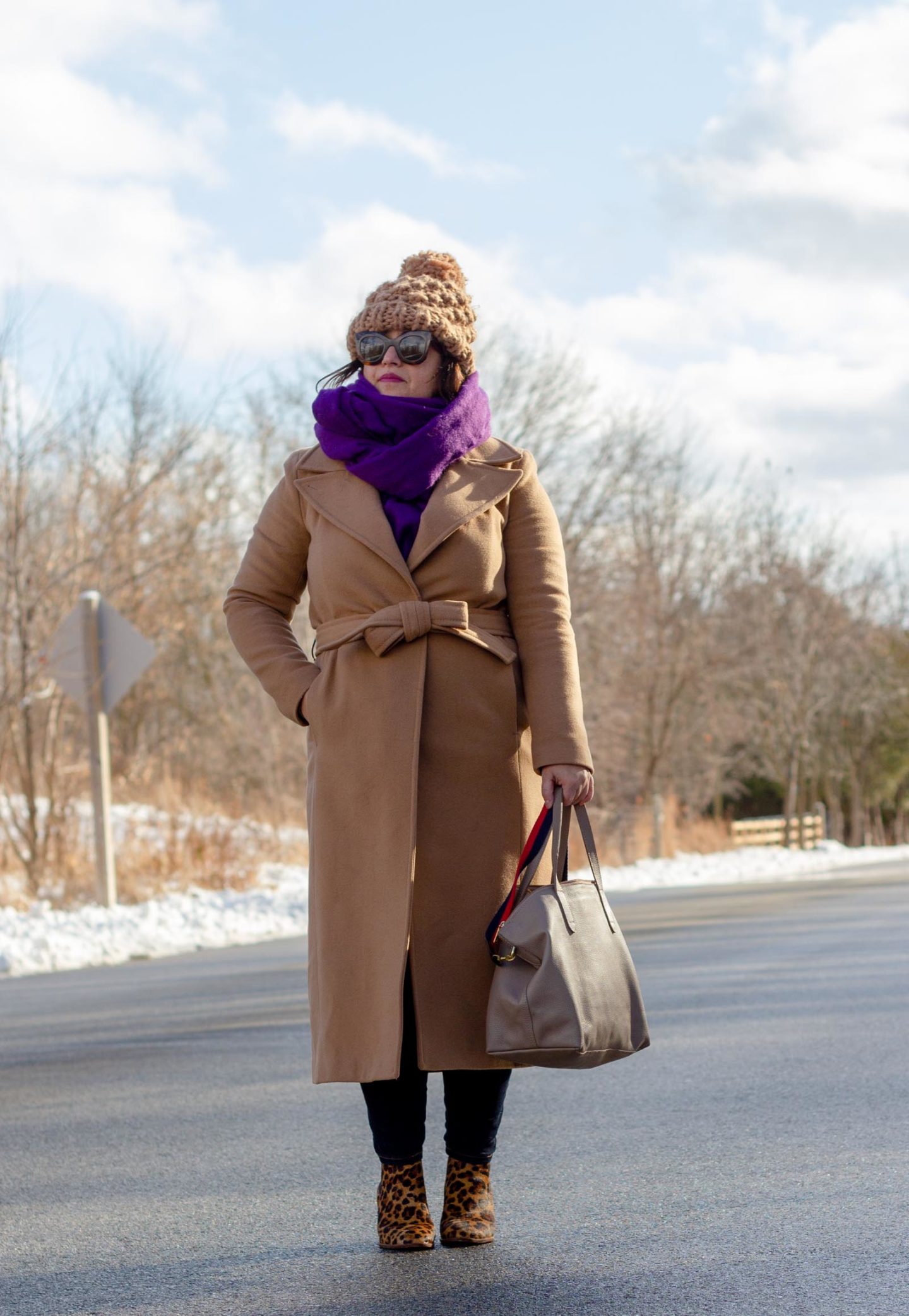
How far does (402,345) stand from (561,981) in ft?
4.97

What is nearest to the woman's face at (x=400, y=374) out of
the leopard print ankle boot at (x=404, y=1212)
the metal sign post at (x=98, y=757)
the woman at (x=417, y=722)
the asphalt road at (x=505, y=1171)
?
the woman at (x=417, y=722)

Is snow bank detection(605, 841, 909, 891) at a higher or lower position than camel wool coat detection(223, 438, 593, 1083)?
lower

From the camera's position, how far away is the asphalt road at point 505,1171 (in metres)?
3.55

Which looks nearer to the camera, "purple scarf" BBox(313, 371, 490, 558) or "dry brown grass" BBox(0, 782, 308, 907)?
"purple scarf" BBox(313, 371, 490, 558)

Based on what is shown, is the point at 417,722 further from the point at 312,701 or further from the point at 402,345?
the point at 402,345

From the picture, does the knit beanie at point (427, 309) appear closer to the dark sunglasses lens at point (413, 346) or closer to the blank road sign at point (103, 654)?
the dark sunglasses lens at point (413, 346)

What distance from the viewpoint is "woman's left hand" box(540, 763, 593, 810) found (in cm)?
388

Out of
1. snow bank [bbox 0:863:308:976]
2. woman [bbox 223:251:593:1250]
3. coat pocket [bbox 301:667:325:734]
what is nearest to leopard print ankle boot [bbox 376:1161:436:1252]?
woman [bbox 223:251:593:1250]

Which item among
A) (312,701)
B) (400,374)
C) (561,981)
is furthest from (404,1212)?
(400,374)

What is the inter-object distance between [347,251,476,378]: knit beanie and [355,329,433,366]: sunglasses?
0.02 meters

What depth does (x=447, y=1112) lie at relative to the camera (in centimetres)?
385

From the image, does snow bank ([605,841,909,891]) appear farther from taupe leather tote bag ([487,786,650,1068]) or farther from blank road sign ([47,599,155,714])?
taupe leather tote bag ([487,786,650,1068])

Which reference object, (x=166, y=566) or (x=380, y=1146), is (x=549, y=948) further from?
(x=166, y=566)

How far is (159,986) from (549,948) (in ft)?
22.1
